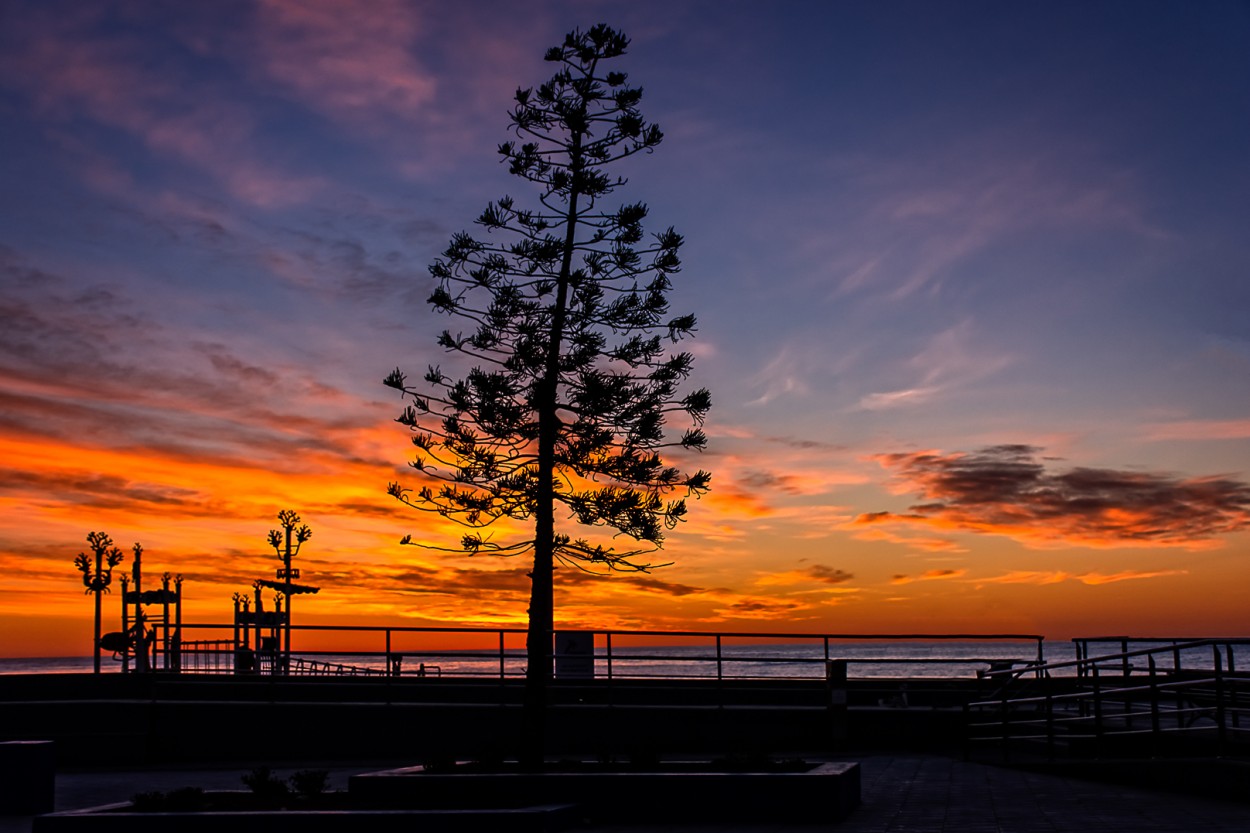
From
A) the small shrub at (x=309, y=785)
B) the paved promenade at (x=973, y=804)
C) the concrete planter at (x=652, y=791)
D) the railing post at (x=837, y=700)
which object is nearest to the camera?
the paved promenade at (x=973, y=804)

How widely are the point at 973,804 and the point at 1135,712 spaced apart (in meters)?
7.27

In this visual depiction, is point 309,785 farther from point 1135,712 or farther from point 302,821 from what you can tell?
point 1135,712

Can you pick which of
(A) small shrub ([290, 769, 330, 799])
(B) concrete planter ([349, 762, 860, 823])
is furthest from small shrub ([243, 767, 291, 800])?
(B) concrete planter ([349, 762, 860, 823])

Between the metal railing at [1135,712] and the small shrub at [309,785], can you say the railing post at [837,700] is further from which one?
the small shrub at [309,785]

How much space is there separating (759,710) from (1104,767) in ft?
25.8

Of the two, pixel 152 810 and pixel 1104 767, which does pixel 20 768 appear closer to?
pixel 152 810

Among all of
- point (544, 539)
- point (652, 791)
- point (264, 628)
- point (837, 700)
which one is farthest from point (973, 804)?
point (264, 628)

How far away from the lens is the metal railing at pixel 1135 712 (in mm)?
13477

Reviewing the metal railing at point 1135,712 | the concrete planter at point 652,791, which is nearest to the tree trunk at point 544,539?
the concrete planter at point 652,791

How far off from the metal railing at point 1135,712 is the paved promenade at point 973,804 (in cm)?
77

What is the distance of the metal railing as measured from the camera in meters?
13.5

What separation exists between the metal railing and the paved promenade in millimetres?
772

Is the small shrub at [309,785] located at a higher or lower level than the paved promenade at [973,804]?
higher

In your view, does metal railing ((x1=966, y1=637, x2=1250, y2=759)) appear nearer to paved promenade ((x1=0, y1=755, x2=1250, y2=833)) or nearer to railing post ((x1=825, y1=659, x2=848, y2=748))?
paved promenade ((x1=0, y1=755, x2=1250, y2=833))
